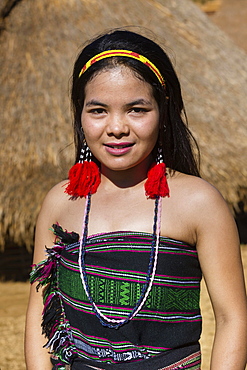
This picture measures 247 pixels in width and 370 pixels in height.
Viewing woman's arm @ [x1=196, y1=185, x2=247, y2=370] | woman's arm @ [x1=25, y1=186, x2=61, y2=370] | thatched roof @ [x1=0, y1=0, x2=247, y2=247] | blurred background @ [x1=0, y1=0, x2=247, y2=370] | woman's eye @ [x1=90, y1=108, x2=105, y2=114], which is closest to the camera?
woman's arm @ [x1=196, y1=185, x2=247, y2=370]

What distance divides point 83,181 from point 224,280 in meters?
0.48

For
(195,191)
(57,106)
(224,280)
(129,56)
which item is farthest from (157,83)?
(57,106)

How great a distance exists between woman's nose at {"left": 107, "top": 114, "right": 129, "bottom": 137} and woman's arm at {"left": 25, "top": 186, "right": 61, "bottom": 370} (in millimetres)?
309

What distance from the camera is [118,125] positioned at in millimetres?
1406

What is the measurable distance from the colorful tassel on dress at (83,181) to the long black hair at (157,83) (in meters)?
0.11

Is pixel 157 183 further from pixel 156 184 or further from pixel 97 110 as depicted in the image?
pixel 97 110

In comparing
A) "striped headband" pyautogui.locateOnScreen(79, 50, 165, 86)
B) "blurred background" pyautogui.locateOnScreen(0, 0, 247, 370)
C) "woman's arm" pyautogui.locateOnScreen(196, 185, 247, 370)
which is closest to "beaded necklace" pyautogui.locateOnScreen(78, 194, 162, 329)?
"woman's arm" pyautogui.locateOnScreen(196, 185, 247, 370)

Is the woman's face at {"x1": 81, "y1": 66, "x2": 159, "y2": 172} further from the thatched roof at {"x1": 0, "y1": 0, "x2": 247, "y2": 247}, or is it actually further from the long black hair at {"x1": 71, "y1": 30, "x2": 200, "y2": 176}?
the thatched roof at {"x1": 0, "y1": 0, "x2": 247, "y2": 247}

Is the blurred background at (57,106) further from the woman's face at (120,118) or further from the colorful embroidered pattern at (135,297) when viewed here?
the woman's face at (120,118)

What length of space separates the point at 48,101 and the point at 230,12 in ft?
28.1

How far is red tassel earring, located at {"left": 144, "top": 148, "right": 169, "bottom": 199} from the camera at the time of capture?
Answer: 145 cm

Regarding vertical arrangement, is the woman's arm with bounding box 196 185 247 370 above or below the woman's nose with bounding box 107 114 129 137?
below

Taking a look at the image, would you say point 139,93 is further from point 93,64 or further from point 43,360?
point 43,360

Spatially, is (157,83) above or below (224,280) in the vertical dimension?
above
